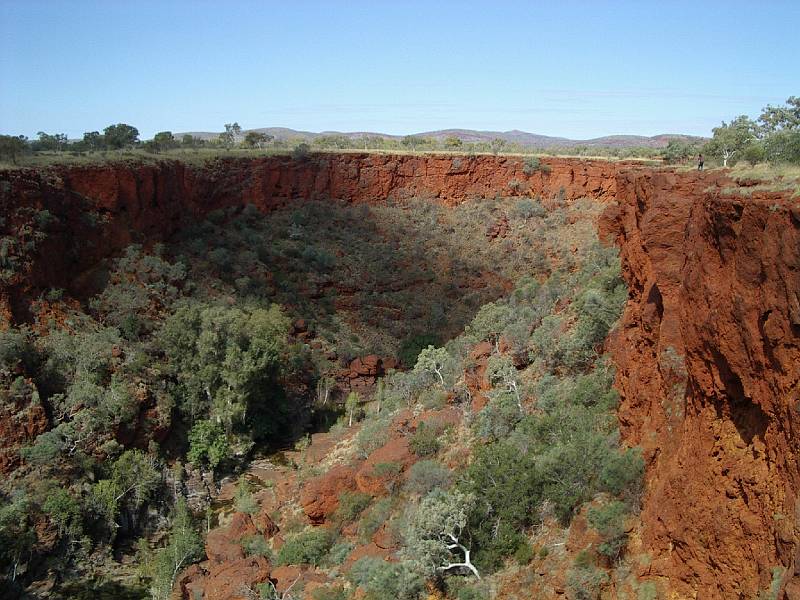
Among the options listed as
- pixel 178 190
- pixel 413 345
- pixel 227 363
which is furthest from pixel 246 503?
pixel 178 190

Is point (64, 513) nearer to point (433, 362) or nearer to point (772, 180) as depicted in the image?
point (433, 362)

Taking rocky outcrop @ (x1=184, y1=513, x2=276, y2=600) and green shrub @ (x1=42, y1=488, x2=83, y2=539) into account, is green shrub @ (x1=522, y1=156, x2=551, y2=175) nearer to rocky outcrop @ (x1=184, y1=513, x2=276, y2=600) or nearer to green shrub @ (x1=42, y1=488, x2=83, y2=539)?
rocky outcrop @ (x1=184, y1=513, x2=276, y2=600)

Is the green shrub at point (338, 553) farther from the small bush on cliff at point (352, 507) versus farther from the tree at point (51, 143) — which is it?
the tree at point (51, 143)

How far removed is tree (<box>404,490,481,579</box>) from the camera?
13.3 m

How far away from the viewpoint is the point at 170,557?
18594 mm

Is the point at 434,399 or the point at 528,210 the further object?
the point at 528,210

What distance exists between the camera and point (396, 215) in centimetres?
4453

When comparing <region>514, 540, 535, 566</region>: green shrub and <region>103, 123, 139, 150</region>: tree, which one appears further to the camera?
<region>103, 123, 139, 150</region>: tree

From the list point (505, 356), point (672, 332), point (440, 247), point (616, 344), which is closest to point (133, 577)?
point (505, 356)

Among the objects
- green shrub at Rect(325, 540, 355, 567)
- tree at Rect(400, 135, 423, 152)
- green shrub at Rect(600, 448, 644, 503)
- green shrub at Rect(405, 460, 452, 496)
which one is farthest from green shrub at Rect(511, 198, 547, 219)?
green shrub at Rect(600, 448, 644, 503)

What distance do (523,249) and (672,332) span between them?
98.8 feet

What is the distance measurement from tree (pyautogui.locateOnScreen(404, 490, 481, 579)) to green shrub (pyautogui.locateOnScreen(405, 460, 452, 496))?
6.58ft

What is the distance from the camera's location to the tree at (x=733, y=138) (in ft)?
87.2

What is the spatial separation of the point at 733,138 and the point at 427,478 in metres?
19.6
